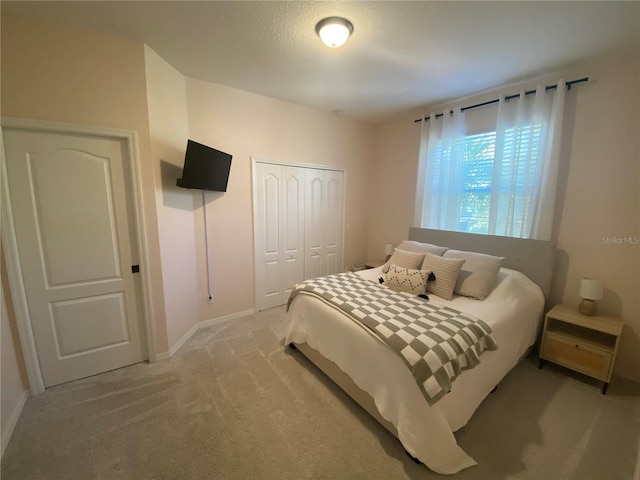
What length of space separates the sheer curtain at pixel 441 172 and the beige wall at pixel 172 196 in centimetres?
287

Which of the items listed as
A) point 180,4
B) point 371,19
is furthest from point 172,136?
point 371,19

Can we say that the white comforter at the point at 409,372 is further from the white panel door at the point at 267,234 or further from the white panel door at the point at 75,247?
the white panel door at the point at 75,247

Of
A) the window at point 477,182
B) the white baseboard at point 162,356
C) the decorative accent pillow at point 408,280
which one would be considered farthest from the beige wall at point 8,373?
the window at point 477,182

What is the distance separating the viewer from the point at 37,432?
5.48ft

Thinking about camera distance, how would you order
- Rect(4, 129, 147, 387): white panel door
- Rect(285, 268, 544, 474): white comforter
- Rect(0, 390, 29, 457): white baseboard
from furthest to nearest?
Rect(4, 129, 147, 387): white panel door
Rect(0, 390, 29, 457): white baseboard
Rect(285, 268, 544, 474): white comforter

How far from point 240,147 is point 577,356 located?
3810mm

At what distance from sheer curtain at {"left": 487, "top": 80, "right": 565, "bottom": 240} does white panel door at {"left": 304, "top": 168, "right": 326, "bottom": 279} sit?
212cm

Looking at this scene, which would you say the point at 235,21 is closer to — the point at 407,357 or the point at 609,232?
the point at 407,357

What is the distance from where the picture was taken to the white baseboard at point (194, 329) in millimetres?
2439

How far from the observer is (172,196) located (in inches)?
97.7

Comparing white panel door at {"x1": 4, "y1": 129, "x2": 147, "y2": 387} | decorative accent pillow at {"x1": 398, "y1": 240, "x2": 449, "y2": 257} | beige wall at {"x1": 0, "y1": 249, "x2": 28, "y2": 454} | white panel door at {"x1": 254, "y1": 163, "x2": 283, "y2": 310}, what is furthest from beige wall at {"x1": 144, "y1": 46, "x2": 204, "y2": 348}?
decorative accent pillow at {"x1": 398, "y1": 240, "x2": 449, "y2": 257}

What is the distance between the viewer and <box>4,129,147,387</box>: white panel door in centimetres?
184

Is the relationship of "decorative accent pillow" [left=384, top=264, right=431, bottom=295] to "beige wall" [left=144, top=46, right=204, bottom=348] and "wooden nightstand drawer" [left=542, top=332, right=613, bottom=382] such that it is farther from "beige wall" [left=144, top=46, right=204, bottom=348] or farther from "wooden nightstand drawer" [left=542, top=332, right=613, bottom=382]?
"beige wall" [left=144, top=46, right=204, bottom=348]
